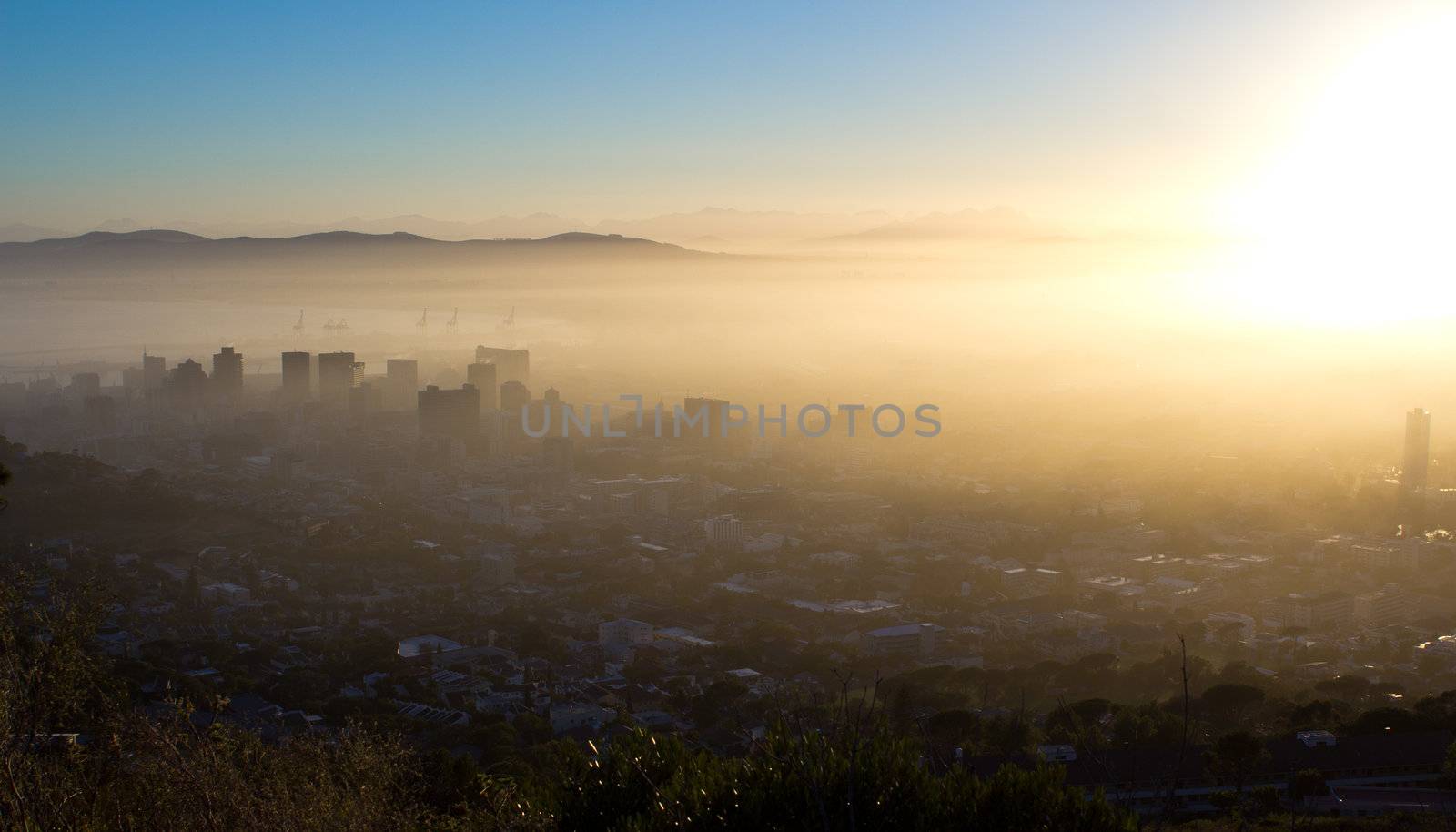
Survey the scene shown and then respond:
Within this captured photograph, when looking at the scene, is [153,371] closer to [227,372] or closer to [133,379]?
[133,379]

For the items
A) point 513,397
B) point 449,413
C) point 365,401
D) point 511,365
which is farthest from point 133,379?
point 513,397

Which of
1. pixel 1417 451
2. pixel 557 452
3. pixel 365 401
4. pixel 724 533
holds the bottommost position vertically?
pixel 724 533

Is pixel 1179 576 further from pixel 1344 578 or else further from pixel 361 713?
pixel 361 713

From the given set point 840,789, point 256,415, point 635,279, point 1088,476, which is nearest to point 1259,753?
point 840,789

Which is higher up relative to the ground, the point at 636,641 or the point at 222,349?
the point at 222,349

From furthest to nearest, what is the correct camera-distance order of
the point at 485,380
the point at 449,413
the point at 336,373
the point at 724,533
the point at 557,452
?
1. the point at 336,373
2. the point at 485,380
3. the point at 449,413
4. the point at 557,452
5. the point at 724,533

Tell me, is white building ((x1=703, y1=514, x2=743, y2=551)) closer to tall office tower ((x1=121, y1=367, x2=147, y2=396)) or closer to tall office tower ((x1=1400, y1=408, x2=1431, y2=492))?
tall office tower ((x1=1400, y1=408, x2=1431, y2=492))
